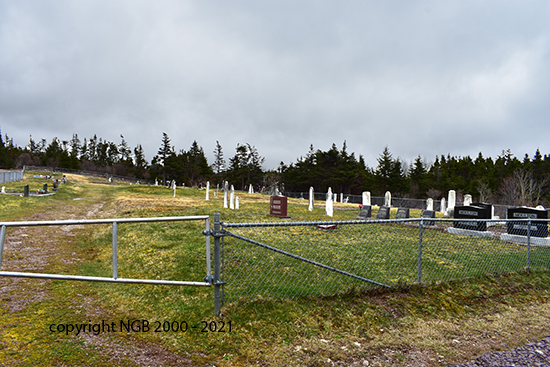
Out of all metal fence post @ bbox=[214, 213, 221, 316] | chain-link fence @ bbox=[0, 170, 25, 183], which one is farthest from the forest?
metal fence post @ bbox=[214, 213, 221, 316]

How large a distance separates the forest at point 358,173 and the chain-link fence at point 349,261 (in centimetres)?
4253

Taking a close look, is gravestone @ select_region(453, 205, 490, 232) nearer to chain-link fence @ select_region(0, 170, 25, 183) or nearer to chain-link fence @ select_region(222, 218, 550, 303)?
chain-link fence @ select_region(222, 218, 550, 303)

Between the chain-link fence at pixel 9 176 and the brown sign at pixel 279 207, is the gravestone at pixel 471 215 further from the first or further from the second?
the chain-link fence at pixel 9 176

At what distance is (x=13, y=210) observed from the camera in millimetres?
16750

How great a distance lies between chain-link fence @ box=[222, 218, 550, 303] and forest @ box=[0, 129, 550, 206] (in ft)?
140

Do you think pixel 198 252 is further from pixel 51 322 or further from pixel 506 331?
pixel 506 331

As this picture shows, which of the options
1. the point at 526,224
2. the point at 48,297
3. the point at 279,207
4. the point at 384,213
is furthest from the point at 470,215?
the point at 48,297

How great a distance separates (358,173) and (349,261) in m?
63.1

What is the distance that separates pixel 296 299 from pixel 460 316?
2597 mm

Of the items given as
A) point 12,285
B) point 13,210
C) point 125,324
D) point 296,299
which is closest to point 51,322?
point 125,324

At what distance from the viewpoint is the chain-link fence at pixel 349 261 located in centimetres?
531

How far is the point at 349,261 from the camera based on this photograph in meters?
7.60

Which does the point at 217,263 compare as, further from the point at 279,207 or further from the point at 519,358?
the point at 279,207

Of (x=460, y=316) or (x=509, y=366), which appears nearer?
(x=509, y=366)
